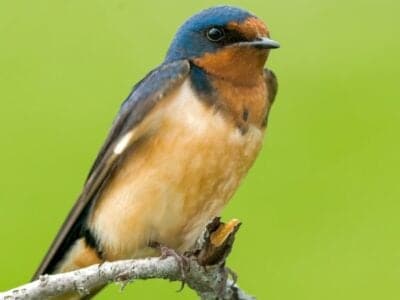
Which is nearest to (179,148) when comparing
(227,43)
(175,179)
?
(175,179)

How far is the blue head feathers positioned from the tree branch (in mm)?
499

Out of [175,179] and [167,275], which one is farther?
[175,179]

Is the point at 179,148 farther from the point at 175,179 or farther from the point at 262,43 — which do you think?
the point at 262,43

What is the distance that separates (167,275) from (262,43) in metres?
0.55

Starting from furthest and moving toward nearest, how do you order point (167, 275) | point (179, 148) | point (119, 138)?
point (119, 138) → point (179, 148) → point (167, 275)

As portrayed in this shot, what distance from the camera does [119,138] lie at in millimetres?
2711

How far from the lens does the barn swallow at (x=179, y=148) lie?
8.63 feet

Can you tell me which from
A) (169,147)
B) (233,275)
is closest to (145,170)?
(169,147)

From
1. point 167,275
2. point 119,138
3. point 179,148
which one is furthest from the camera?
point 119,138

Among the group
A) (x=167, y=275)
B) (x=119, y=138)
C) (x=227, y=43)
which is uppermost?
(x=227, y=43)

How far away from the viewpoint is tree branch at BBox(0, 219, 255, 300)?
210 cm

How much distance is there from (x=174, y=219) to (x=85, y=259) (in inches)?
8.6

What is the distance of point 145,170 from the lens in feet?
8.75

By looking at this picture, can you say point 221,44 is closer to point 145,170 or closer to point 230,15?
point 230,15
